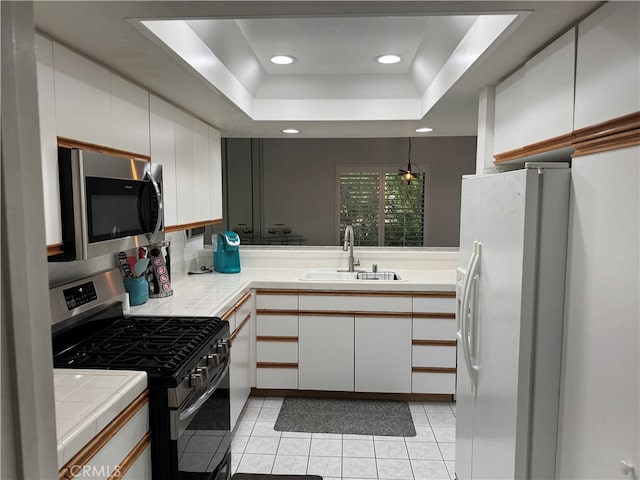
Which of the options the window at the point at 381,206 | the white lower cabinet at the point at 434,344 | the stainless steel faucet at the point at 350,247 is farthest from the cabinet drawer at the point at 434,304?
the window at the point at 381,206

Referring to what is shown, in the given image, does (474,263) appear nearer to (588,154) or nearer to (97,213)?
(588,154)

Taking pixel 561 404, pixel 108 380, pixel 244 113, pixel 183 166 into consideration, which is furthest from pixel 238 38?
pixel 561 404

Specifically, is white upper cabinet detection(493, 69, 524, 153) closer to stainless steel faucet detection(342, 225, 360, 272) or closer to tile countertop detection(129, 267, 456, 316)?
tile countertop detection(129, 267, 456, 316)

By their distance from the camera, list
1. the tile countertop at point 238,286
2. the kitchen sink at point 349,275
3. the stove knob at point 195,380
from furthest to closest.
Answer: the kitchen sink at point 349,275, the tile countertop at point 238,286, the stove knob at point 195,380

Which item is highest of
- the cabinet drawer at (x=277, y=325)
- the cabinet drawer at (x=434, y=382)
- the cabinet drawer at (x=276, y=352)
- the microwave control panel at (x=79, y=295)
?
the microwave control panel at (x=79, y=295)

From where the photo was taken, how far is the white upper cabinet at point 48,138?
1369 mm

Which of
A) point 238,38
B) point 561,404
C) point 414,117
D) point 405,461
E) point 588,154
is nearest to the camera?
point 588,154

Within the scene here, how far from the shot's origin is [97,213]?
1.64 meters

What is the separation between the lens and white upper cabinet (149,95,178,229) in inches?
87.6

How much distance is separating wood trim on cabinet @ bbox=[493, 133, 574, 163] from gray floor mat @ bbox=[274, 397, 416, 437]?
1775mm

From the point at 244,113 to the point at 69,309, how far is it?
5.17ft

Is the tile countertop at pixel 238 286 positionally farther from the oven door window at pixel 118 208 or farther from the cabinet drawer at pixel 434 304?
the oven door window at pixel 118 208

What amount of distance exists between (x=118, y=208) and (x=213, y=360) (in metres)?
0.75

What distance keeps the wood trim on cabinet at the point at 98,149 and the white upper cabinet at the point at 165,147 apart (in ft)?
0.47
